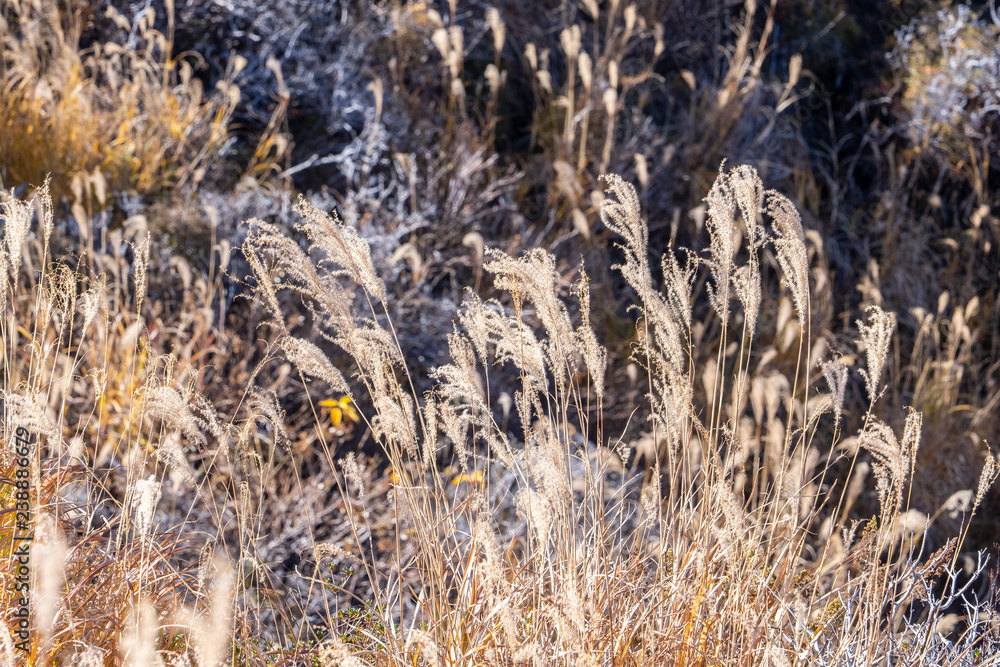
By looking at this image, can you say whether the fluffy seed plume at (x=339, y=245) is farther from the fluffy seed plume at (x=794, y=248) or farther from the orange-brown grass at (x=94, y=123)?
the orange-brown grass at (x=94, y=123)

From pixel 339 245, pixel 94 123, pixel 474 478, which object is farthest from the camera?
pixel 94 123

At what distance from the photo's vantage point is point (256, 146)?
4477 millimetres

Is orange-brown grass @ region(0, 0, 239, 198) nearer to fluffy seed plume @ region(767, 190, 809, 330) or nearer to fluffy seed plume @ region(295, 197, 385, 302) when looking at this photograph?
fluffy seed plume @ region(295, 197, 385, 302)

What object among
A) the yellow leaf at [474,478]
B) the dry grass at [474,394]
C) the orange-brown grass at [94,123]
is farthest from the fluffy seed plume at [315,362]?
the orange-brown grass at [94,123]

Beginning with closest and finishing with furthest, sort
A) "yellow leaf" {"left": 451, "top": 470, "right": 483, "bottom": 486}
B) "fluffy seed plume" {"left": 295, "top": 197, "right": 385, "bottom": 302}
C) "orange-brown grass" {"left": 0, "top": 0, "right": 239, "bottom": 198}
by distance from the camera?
"fluffy seed plume" {"left": 295, "top": 197, "right": 385, "bottom": 302}
"yellow leaf" {"left": 451, "top": 470, "right": 483, "bottom": 486}
"orange-brown grass" {"left": 0, "top": 0, "right": 239, "bottom": 198}

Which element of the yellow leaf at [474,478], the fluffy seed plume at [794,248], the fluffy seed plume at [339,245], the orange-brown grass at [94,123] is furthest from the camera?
the orange-brown grass at [94,123]

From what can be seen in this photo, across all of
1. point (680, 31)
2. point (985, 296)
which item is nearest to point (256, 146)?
point (680, 31)

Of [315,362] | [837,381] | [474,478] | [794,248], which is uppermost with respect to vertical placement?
[794,248]

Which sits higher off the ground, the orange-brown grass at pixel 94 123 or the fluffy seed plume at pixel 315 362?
the orange-brown grass at pixel 94 123

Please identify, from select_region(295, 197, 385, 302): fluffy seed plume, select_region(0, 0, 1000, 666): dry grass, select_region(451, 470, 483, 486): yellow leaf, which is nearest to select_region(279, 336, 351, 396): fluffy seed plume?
select_region(0, 0, 1000, 666): dry grass

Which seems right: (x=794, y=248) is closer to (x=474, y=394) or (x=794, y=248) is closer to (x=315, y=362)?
(x=474, y=394)

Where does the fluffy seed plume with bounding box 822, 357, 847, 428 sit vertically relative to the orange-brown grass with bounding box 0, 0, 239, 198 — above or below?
below

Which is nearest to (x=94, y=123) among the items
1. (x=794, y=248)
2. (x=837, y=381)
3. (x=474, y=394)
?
(x=474, y=394)

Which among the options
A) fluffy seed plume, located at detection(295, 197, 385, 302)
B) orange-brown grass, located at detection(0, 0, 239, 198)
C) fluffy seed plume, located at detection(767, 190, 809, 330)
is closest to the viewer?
fluffy seed plume, located at detection(295, 197, 385, 302)
